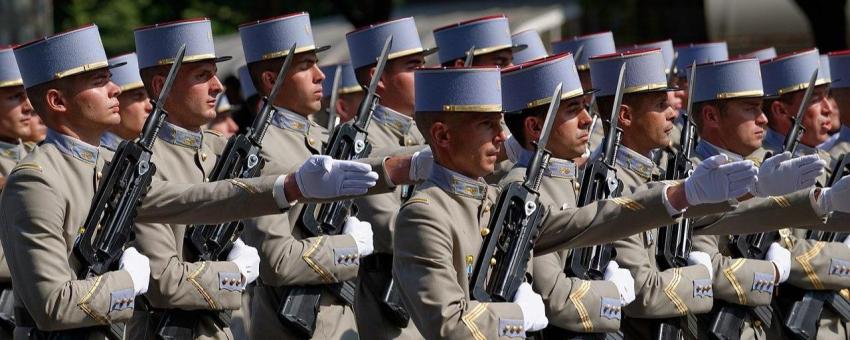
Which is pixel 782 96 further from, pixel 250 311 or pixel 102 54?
pixel 102 54

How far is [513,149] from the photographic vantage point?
791 centimetres

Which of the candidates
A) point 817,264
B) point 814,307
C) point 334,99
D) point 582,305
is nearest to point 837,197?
point 582,305

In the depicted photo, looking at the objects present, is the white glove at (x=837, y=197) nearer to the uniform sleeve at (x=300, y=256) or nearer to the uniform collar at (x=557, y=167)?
the uniform collar at (x=557, y=167)

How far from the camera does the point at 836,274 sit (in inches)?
360

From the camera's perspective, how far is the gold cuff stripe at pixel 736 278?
8.40m

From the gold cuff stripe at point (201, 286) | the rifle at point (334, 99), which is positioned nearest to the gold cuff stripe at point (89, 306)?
the gold cuff stripe at point (201, 286)

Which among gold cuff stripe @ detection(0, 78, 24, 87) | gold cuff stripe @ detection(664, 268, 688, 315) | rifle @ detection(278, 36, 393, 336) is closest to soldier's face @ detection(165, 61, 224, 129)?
rifle @ detection(278, 36, 393, 336)

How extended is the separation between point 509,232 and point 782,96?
389 centimetres

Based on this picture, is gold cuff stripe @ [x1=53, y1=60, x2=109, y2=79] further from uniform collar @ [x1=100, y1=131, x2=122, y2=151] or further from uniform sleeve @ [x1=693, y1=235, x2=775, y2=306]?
uniform sleeve @ [x1=693, y1=235, x2=775, y2=306]

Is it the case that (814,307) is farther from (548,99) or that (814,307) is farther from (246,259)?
(246,259)

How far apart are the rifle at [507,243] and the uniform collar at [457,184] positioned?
6.6 inches

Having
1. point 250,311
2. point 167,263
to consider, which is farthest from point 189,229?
point 250,311

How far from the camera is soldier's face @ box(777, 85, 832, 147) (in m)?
9.89

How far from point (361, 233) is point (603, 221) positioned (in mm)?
1867
